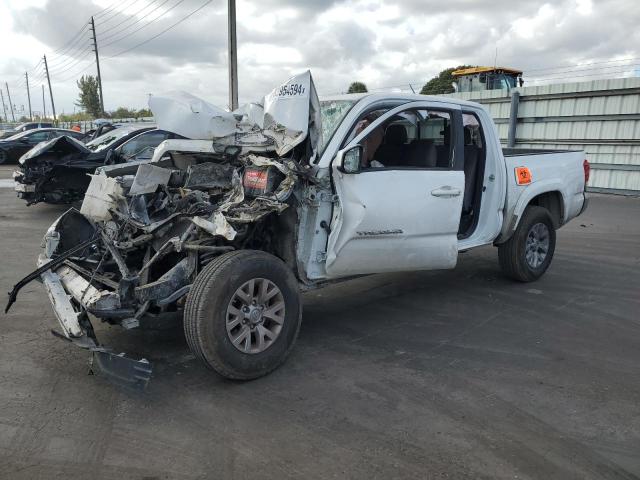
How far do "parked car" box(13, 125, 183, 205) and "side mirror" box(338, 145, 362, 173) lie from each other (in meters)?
7.23

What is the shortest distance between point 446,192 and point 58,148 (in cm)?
852

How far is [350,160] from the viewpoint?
4031mm

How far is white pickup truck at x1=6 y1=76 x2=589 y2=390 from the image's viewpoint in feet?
11.8

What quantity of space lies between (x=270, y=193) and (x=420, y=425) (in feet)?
6.24

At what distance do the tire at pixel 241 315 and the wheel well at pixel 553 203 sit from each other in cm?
391

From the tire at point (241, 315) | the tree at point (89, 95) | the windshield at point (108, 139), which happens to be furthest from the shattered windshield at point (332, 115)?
the tree at point (89, 95)

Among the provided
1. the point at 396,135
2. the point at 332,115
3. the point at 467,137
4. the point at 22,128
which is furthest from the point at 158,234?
the point at 22,128

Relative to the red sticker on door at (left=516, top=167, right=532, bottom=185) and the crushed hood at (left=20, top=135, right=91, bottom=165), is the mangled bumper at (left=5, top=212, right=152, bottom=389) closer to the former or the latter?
the red sticker on door at (left=516, top=167, right=532, bottom=185)

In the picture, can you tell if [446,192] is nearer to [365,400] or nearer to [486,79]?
[365,400]

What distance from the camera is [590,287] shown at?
19.9 feet

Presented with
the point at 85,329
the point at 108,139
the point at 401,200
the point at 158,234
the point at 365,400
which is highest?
the point at 108,139

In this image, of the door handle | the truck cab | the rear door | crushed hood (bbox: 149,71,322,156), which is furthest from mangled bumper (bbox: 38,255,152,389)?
the truck cab

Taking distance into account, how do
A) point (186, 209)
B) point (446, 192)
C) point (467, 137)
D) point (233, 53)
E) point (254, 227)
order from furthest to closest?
point (233, 53) < point (467, 137) < point (446, 192) < point (254, 227) < point (186, 209)

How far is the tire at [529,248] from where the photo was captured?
5910 mm
